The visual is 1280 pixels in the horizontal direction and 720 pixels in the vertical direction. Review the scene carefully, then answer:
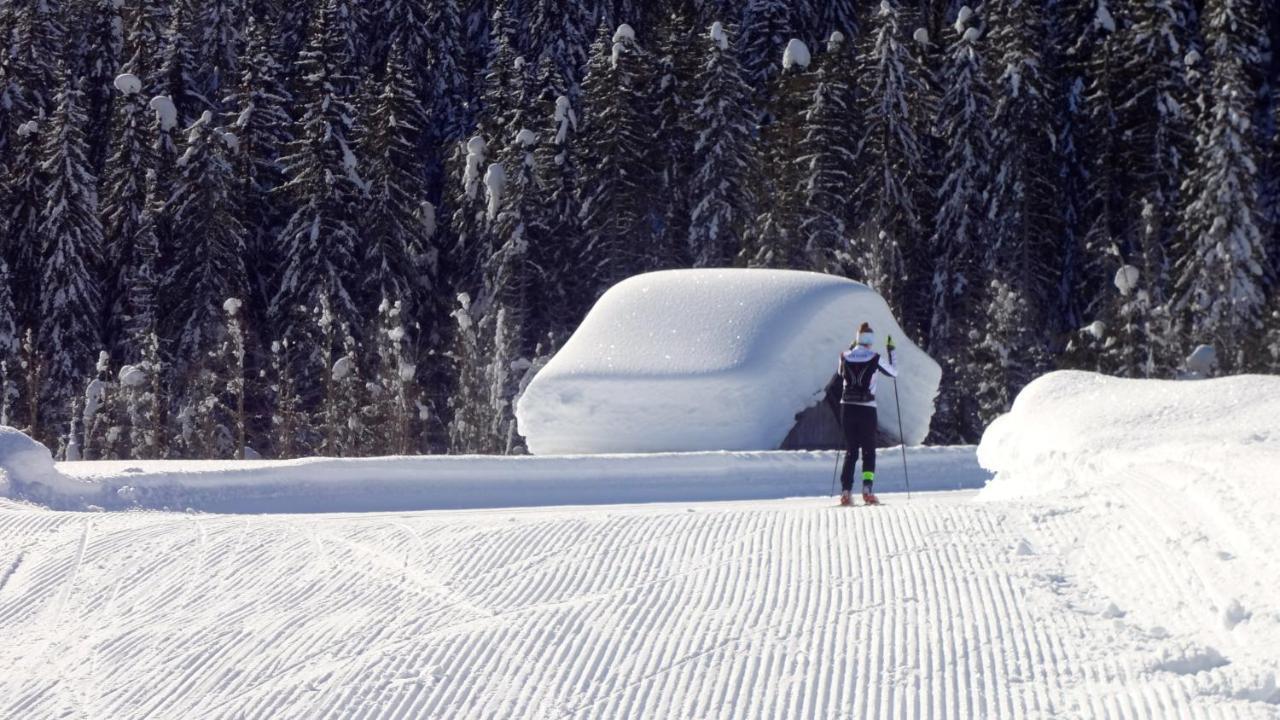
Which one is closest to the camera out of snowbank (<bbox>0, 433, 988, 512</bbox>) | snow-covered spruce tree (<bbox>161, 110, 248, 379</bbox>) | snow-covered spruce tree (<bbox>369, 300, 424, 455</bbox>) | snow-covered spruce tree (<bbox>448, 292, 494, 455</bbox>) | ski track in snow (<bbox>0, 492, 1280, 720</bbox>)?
ski track in snow (<bbox>0, 492, 1280, 720</bbox>)

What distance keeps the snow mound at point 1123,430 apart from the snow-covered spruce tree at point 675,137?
32459 mm

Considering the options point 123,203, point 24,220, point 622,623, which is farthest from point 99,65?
point 622,623

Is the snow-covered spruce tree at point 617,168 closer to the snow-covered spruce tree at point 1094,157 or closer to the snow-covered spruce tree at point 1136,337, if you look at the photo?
the snow-covered spruce tree at point 1094,157

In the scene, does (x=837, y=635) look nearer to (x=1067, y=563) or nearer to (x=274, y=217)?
(x=1067, y=563)

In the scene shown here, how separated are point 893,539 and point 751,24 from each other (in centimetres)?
4294

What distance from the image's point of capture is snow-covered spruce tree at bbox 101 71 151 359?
143 feet

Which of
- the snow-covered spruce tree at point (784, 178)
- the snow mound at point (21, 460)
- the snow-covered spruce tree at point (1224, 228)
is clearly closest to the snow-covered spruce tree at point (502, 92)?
the snow-covered spruce tree at point (784, 178)

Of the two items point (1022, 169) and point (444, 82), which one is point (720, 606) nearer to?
point (1022, 169)

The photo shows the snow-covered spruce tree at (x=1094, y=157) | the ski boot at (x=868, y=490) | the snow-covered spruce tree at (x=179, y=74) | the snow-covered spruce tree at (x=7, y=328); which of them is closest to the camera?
the ski boot at (x=868, y=490)

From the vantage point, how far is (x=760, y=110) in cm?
4581

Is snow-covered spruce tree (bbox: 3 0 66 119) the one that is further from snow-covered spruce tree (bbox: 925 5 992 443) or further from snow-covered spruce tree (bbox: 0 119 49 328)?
snow-covered spruce tree (bbox: 925 5 992 443)

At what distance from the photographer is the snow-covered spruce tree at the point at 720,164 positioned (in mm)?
40406

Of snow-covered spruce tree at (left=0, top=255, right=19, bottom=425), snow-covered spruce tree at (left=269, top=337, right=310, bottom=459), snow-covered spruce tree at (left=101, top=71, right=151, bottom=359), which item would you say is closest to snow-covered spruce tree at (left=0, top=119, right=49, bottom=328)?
snow-covered spruce tree at (left=0, top=255, right=19, bottom=425)

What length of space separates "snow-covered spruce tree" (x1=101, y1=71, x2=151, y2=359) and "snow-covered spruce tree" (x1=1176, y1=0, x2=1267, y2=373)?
95.8ft
